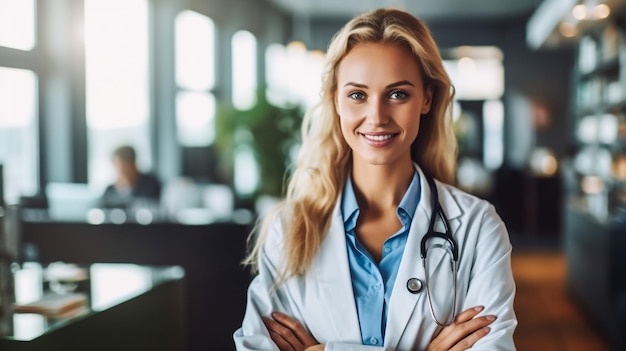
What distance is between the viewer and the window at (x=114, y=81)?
20.1 ft

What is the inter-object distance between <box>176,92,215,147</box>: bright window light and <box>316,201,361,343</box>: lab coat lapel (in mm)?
6054

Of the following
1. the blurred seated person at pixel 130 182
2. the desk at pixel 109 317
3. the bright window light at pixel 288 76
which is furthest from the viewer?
the bright window light at pixel 288 76

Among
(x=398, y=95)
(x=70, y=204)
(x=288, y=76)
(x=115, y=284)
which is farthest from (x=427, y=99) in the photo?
(x=288, y=76)

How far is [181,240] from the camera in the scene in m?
4.15

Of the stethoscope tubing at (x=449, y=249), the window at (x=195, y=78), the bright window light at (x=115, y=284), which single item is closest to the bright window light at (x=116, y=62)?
the window at (x=195, y=78)

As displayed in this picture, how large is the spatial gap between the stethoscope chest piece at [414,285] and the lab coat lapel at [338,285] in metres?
0.13

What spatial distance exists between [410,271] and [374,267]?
90 mm

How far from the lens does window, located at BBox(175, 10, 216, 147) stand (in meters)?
7.69

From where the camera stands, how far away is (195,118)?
8102mm

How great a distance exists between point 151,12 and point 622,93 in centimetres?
477

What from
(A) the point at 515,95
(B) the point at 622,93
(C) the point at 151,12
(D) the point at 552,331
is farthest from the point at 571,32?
(A) the point at 515,95

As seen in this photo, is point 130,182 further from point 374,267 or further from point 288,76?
point 288,76

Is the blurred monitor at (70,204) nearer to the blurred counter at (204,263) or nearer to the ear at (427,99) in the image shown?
the blurred counter at (204,263)

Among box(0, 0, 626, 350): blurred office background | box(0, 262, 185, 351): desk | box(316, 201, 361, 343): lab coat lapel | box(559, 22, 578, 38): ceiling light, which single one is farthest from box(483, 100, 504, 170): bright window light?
box(316, 201, 361, 343): lab coat lapel
